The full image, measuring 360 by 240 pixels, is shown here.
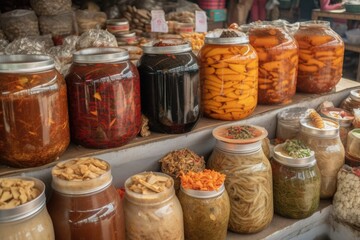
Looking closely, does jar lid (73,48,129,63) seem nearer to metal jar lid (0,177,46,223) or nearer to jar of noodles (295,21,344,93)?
metal jar lid (0,177,46,223)

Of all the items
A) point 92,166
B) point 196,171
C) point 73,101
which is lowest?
point 196,171

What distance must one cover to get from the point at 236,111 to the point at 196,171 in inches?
10.8

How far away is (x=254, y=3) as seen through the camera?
14.4 feet

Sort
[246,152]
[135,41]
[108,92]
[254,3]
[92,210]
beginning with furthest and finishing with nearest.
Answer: [254,3] < [135,41] < [246,152] < [108,92] < [92,210]

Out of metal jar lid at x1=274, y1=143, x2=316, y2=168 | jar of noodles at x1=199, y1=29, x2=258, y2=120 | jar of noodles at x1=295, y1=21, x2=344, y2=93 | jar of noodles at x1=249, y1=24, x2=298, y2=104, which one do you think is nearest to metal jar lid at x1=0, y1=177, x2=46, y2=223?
jar of noodles at x1=199, y1=29, x2=258, y2=120

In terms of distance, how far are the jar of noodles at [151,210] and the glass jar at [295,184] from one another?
0.45 m

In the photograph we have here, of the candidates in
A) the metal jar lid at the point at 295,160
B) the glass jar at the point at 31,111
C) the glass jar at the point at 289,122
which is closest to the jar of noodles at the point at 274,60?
the glass jar at the point at 289,122

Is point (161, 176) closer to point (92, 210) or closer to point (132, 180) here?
point (132, 180)

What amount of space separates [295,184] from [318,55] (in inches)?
23.5

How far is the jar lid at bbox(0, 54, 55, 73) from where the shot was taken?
3.12 ft

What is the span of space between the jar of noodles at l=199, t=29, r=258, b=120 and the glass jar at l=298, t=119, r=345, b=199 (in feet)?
0.81

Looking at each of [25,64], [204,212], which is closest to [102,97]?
[25,64]

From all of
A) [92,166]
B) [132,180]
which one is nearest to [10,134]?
[92,166]

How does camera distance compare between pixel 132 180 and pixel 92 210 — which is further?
pixel 132 180
